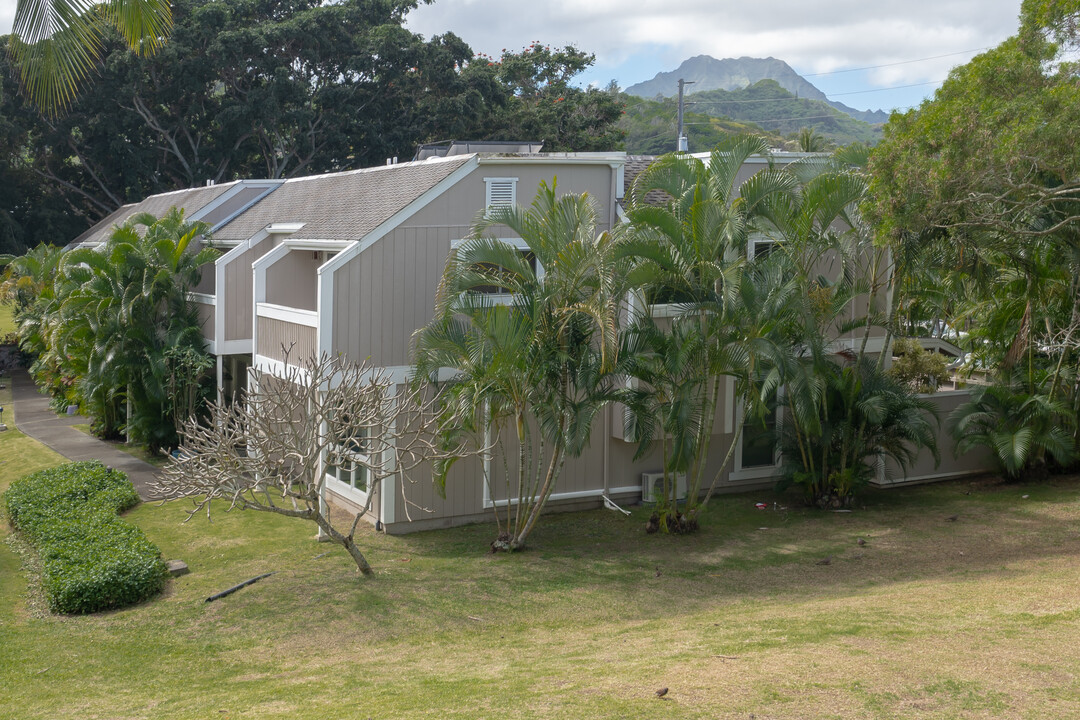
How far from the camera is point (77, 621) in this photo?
10.8m

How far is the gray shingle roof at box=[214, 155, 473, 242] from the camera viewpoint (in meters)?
15.2

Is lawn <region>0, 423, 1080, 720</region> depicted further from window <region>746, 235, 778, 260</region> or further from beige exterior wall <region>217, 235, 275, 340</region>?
window <region>746, 235, 778, 260</region>

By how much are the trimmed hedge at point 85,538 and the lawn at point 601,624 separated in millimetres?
302

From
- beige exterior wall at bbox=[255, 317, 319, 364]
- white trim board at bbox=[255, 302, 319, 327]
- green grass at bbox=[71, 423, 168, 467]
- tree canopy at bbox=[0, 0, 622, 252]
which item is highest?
tree canopy at bbox=[0, 0, 622, 252]

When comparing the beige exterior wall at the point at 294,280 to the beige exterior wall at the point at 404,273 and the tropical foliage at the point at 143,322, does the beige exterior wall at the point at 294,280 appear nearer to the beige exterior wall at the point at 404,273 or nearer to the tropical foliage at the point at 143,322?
the tropical foliage at the point at 143,322

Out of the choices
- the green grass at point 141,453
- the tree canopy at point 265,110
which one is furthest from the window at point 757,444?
the tree canopy at point 265,110

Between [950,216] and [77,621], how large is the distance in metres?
12.7

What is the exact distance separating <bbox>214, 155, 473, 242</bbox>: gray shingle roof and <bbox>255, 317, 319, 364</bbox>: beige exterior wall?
1.56m

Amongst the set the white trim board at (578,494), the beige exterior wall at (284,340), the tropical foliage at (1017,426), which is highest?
the beige exterior wall at (284,340)

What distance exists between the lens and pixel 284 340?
15836mm

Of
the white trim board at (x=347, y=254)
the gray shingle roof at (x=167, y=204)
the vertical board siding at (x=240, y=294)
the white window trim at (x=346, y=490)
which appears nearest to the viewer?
the white trim board at (x=347, y=254)

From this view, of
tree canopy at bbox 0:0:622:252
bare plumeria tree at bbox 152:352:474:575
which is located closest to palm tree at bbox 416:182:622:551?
bare plumeria tree at bbox 152:352:474:575

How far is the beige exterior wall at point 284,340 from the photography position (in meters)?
14.9

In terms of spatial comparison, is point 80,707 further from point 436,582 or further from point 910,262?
point 910,262
